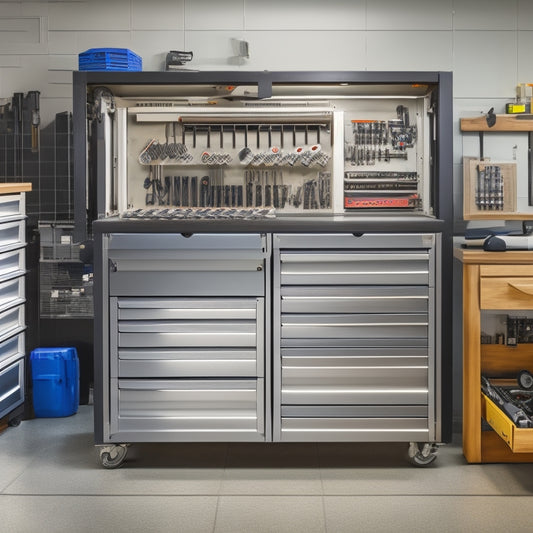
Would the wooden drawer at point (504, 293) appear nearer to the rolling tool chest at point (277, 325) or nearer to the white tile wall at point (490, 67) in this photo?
the rolling tool chest at point (277, 325)

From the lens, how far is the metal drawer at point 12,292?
4055 millimetres

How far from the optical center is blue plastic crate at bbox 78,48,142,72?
3973mm

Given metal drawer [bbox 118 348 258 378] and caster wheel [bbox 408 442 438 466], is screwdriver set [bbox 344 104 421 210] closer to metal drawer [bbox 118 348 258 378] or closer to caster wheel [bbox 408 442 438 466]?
metal drawer [bbox 118 348 258 378]

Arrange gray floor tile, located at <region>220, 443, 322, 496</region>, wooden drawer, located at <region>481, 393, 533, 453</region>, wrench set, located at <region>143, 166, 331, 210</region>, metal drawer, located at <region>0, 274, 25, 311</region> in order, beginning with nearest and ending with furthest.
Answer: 1. wooden drawer, located at <region>481, 393, 533, 453</region>
2. gray floor tile, located at <region>220, 443, 322, 496</region>
3. metal drawer, located at <region>0, 274, 25, 311</region>
4. wrench set, located at <region>143, 166, 331, 210</region>

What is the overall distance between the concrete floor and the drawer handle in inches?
30.8

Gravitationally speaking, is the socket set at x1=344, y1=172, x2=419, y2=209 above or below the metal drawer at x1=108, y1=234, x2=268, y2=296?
above

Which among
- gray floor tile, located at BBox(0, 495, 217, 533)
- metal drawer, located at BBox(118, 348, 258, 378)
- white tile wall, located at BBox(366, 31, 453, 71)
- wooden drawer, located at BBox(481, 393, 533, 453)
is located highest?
white tile wall, located at BBox(366, 31, 453, 71)

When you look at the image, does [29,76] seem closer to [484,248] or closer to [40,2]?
[40,2]

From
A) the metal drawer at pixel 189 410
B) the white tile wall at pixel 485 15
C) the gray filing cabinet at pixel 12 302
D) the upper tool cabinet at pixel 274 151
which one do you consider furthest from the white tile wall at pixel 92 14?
the metal drawer at pixel 189 410

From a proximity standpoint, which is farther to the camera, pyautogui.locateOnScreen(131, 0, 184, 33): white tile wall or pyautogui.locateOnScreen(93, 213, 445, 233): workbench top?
pyautogui.locateOnScreen(131, 0, 184, 33): white tile wall

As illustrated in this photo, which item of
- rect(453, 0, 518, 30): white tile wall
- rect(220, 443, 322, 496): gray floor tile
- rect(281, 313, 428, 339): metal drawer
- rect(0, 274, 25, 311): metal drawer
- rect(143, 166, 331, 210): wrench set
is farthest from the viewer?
rect(453, 0, 518, 30): white tile wall

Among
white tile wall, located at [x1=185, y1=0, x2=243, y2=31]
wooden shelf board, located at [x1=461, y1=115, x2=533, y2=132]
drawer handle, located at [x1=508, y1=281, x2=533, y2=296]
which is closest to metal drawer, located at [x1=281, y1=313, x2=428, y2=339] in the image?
drawer handle, located at [x1=508, y1=281, x2=533, y2=296]

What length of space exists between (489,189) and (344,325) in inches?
48.4

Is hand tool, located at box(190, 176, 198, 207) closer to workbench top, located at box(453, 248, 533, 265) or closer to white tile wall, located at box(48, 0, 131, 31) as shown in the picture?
white tile wall, located at box(48, 0, 131, 31)
